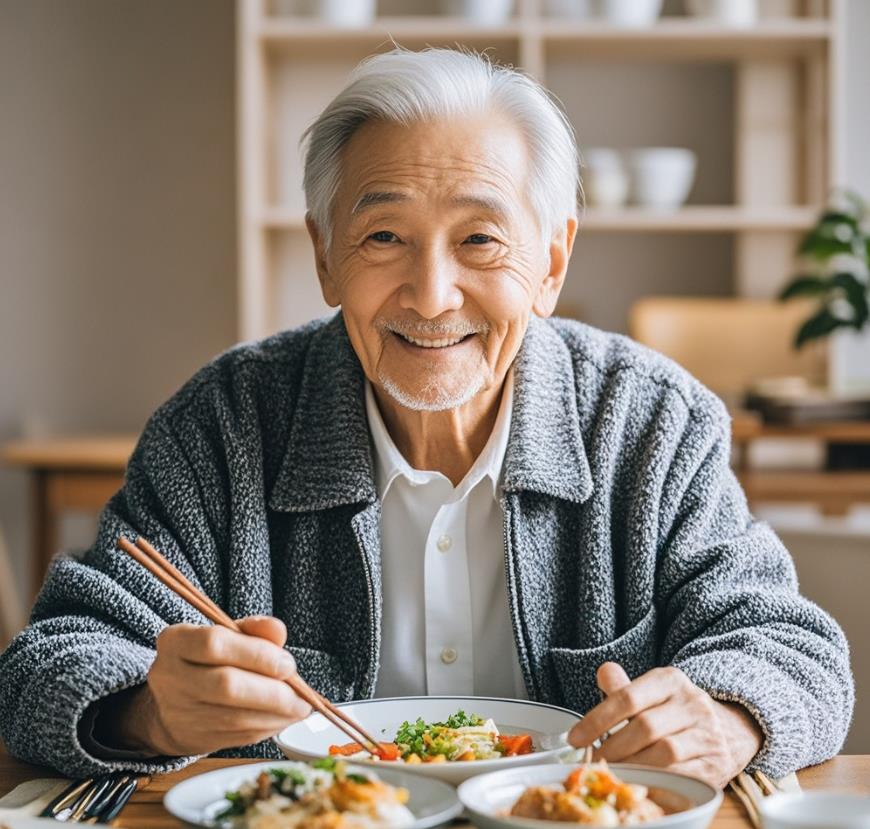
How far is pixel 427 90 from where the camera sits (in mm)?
1467

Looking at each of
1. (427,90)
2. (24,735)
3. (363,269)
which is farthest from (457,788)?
(427,90)

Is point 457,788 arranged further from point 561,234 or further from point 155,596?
point 561,234

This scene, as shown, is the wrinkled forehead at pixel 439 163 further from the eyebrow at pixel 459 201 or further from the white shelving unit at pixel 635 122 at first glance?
the white shelving unit at pixel 635 122

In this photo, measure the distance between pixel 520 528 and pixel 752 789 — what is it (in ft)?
1.55

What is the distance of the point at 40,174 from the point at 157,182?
0.42 metres

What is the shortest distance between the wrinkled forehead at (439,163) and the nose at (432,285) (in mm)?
67

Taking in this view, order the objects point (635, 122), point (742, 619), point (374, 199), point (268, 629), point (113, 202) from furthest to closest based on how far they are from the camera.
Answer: point (113, 202)
point (635, 122)
point (374, 199)
point (742, 619)
point (268, 629)

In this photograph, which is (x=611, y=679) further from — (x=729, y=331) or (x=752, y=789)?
(x=729, y=331)

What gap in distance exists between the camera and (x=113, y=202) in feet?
14.6

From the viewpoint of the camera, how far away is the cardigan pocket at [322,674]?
1479mm

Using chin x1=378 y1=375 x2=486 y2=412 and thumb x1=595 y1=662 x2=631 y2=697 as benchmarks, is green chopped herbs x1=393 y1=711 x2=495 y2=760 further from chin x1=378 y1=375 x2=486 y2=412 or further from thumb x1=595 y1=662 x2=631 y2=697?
chin x1=378 y1=375 x2=486 y2=412

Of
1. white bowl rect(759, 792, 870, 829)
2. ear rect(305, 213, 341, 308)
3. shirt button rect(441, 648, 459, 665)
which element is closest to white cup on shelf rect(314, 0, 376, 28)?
ear rect(305, 213, 341, 308)

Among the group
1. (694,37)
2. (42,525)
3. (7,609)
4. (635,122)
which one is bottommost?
(7,609)

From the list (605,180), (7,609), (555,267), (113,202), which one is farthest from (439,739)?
(113,202)
